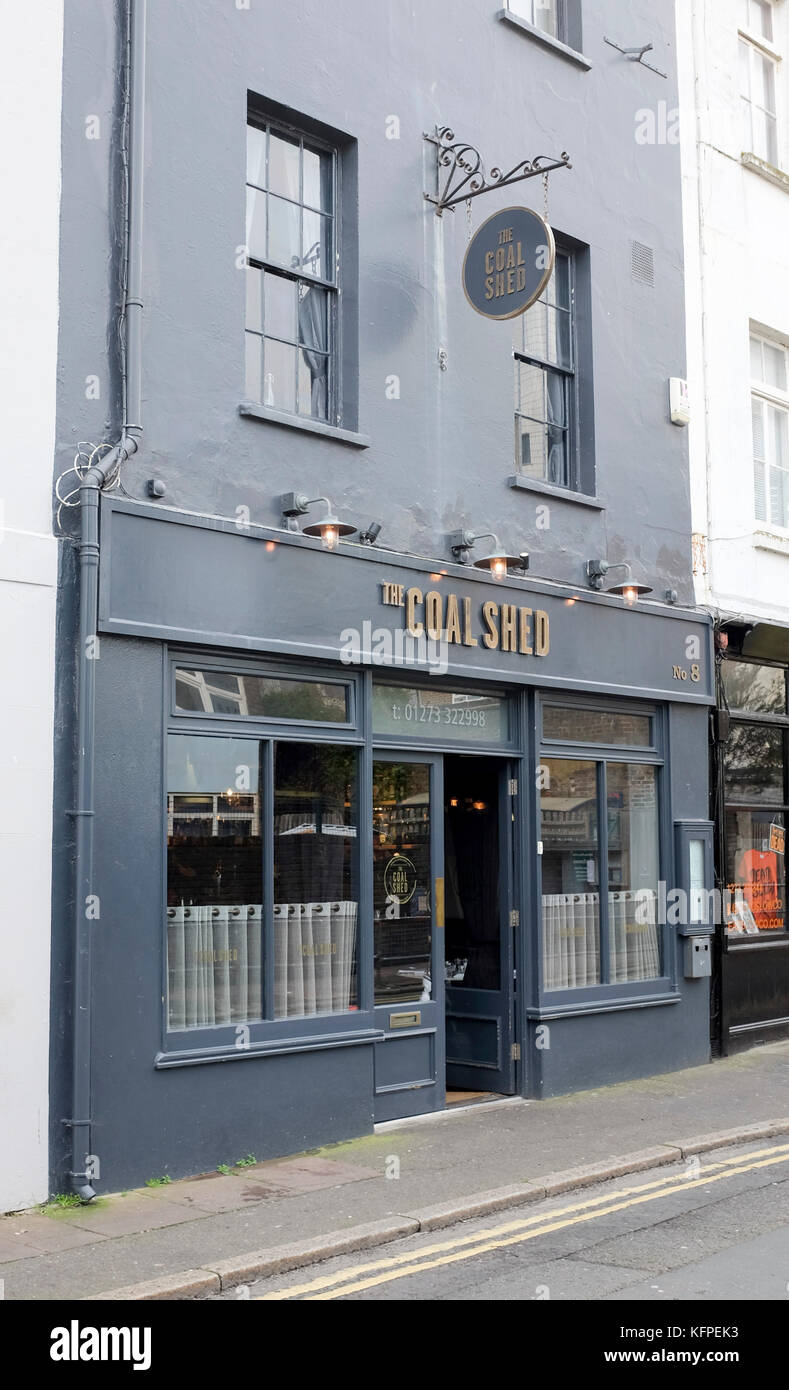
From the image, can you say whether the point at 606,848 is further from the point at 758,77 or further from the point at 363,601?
the point at 758,77

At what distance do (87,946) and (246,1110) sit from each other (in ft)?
5.41

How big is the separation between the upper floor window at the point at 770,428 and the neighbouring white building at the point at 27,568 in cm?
853

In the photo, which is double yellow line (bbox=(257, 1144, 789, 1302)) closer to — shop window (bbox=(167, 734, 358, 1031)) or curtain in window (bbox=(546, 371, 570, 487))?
shop window (bbox=(167, 734, 358, 1031))

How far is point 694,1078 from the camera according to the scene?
467 inches

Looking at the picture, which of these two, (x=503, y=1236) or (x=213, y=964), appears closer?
(x=503, y=1236)

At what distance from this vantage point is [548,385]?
11.9 m

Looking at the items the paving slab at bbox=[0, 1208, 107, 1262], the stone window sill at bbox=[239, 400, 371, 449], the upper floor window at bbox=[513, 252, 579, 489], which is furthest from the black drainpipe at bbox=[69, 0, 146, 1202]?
the upper floor window at bbox=[513, 252, 579, 489]

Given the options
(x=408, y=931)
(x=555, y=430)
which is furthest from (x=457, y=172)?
(x=408, y=931)

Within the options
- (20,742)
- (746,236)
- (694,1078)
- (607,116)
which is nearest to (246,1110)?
(20,742)

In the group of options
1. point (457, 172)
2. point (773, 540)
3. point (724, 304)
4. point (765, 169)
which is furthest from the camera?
point (765, 169)

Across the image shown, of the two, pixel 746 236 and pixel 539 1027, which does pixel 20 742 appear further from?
pixel 746 236

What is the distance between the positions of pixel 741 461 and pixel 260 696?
22.7 feet

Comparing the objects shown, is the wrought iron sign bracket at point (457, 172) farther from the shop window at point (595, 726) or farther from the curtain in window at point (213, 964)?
the curtain in window at point (213, 964)

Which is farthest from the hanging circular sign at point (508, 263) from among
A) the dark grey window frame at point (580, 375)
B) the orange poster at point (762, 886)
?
the orange poster at point (762, 886)
